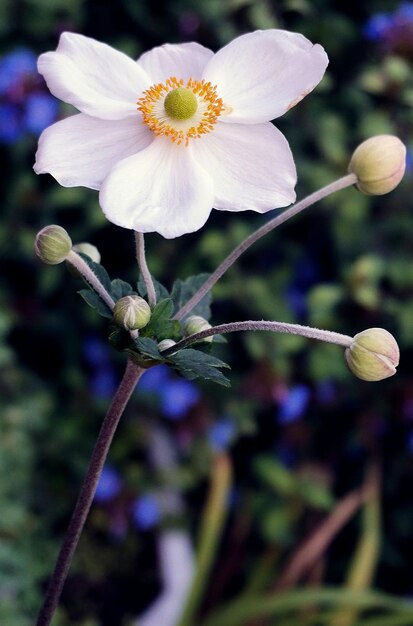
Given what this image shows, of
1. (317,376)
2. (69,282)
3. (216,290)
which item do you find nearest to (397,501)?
(317,376)

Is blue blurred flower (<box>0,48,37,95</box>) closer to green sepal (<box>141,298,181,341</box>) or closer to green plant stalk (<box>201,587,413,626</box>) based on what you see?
green plant stalk (<box>201,587,413,626</box>)

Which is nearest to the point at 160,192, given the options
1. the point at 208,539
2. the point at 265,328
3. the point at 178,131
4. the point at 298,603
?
the point at 178,131

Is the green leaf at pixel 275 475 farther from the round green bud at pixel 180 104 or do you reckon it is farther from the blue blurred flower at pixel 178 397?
the round green bud at pixel 180 104

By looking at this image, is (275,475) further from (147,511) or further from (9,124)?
(9,124)

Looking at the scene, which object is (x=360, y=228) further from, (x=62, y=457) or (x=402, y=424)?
(x=62, y=457)

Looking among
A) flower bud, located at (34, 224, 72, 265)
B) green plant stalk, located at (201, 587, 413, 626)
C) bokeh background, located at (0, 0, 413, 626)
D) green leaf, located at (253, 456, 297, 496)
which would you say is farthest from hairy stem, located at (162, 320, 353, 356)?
green leaf, located at (253, 456, 297, 496)

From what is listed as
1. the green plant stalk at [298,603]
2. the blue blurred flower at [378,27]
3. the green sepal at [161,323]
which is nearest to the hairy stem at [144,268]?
the green sepal at [161,323]

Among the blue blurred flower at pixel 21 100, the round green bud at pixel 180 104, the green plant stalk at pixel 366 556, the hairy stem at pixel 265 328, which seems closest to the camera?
the hairy stem at pixel 265 328
